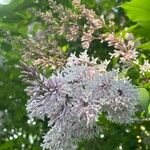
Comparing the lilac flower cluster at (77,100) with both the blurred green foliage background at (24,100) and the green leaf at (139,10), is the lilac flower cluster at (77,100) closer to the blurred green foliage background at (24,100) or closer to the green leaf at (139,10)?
the green leaf at (139,10)

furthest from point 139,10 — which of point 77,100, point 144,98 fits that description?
point 77,100

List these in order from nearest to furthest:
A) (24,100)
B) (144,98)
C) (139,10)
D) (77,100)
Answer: (77,100) → (144,98) → (139,10) → (24,100)

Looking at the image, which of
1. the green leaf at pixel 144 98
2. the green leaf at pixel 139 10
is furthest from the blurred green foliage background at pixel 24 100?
the green leaf at pixel 144 98

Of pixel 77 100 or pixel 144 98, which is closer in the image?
pixel 77 100

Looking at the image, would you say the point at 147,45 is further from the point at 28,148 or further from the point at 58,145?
the point at 28,148

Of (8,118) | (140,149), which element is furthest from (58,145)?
(8,118)

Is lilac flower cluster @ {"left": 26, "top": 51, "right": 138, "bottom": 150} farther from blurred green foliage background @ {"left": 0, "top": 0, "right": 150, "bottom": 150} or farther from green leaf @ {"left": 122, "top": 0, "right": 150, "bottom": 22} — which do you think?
blurred green foliage background @ {"left": 0, "top": 0, "right": 150, "bottom": 150}

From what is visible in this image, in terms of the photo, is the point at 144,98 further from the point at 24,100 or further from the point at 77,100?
the point at 24,100
